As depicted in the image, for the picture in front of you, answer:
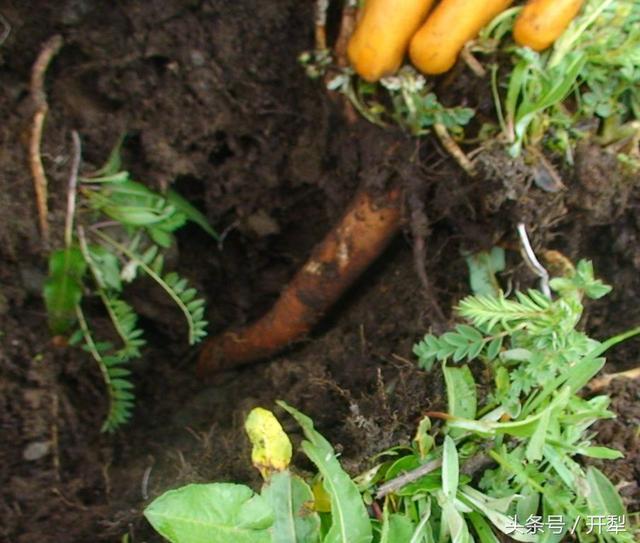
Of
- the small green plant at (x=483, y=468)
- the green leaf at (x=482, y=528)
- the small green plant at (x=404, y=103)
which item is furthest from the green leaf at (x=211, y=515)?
the small green plant at (x=404, y=103)

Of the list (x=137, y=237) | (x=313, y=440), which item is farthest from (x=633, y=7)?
(x=137, y=237)

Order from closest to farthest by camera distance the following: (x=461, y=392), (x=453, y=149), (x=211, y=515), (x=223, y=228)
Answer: (x=211, y=515), (x=461, y=392), (x=453, y=149), (x=223, y=228)

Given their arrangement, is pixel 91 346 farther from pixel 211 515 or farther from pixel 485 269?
pixel 485 269

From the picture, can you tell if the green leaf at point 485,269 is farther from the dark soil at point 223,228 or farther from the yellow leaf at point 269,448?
the yellow leaf at point 269,448

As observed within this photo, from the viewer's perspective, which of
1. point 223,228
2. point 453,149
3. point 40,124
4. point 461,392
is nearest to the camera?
point 461,392

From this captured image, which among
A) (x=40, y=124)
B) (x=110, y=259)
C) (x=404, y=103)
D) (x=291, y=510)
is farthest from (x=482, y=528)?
(x=40, y=124)

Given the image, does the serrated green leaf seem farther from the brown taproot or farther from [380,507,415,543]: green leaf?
the brown taproot

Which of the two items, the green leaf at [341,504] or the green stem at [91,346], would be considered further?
the green stem at [91,346]
